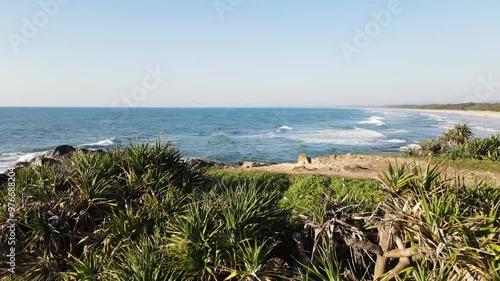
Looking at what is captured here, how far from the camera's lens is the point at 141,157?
31.9 ft

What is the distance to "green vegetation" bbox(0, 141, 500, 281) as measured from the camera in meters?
5.16

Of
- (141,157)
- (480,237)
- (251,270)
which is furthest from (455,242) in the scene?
(141,157)

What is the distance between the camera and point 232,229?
642 centimetres

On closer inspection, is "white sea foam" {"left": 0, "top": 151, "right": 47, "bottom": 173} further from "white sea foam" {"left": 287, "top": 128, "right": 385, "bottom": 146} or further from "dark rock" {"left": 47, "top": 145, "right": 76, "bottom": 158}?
"white sea foam" {"left": 287, "top": 128, "right": 385, "bottom": 146}

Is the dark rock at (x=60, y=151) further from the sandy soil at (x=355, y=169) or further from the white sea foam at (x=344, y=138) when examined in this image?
the white sea foam at (x=344, y=138)

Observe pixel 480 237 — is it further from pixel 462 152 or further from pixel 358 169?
pixel 462 152

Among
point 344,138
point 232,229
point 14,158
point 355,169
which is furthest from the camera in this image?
point 344,138

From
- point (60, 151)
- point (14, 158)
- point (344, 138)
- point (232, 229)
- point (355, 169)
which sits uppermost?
point (232, 229)

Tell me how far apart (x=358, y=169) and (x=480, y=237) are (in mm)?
13905

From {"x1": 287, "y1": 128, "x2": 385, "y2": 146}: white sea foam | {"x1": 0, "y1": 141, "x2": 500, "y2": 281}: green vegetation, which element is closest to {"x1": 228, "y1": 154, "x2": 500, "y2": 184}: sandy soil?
{"x1": 0, "y1": 141, "x2": 500, "y2": 281}: green vegetation

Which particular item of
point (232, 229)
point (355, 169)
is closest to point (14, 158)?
point (355, 169)
